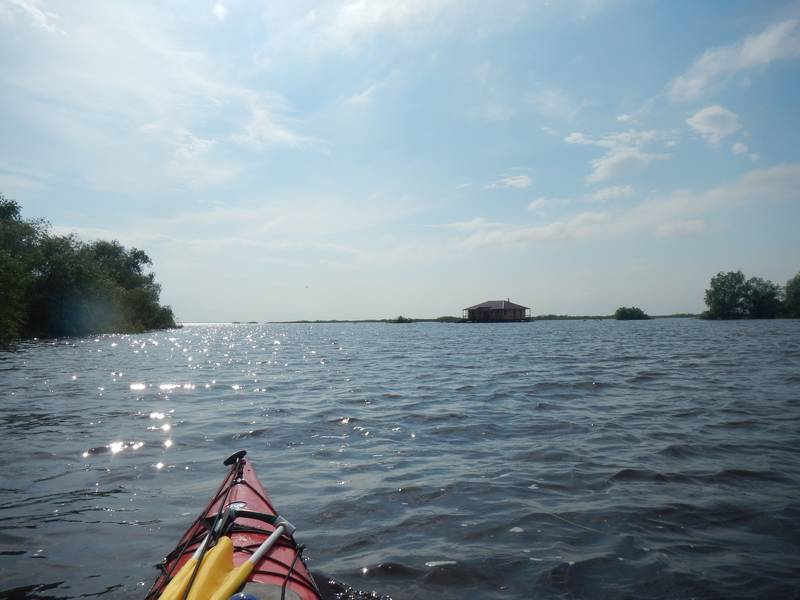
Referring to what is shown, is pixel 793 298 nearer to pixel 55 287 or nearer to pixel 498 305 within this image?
pixel 498 305

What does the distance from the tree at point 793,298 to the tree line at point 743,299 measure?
8.7 inches

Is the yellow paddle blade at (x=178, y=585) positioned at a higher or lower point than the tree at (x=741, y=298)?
lower

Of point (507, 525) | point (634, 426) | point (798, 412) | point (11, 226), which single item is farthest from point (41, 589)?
point (11, 226)

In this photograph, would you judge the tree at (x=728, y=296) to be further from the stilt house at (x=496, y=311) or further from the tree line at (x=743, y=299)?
the stilt house at (x=496, y=311)

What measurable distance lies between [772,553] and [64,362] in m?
27.1

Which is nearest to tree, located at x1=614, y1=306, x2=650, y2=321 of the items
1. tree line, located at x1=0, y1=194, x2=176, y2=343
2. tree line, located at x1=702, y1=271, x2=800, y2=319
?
tree line, located at x1=702, y1=271, x2=800, y2=319

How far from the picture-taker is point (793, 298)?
82.1m

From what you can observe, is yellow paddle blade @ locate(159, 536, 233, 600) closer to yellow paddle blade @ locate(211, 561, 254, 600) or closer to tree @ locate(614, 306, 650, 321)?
yellow paddle blade @ locate(211, 561, 254, 600)

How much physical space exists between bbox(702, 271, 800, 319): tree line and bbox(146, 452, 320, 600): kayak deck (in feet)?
345

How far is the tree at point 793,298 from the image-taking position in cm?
8138

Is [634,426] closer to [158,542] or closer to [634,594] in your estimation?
[634,594]

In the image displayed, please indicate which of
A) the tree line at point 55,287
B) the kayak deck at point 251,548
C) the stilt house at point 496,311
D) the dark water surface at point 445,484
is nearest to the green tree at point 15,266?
the tree line at point 55,287

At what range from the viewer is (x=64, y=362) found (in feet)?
77.0

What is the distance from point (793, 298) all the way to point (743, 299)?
8.93 metres
